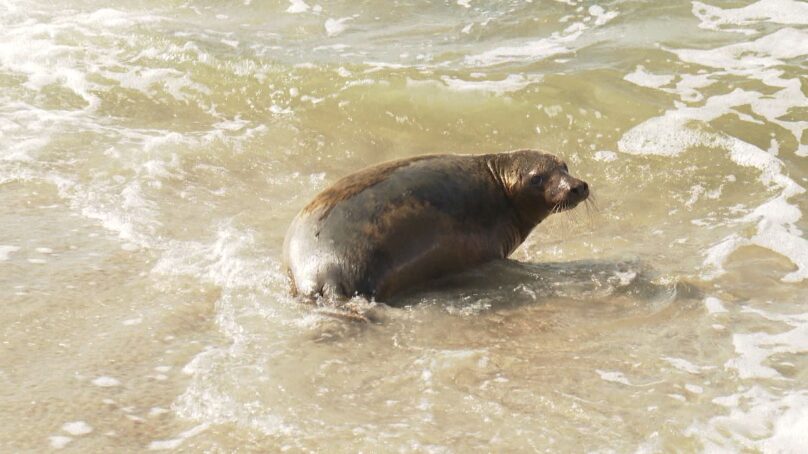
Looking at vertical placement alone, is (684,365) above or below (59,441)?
below

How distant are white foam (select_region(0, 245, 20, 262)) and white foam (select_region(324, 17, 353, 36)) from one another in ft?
19.0

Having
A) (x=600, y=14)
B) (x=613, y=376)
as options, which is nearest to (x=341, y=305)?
(x=613, y=376)

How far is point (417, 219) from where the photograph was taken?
16.9ft

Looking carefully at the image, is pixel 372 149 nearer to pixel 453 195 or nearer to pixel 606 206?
pixel 606 206

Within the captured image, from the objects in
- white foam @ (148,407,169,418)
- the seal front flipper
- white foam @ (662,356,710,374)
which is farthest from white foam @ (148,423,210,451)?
white foam @ (662,356,710,374)

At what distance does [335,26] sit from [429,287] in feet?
21.1

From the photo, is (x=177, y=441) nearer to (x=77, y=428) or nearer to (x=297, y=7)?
(x=77, y=428)

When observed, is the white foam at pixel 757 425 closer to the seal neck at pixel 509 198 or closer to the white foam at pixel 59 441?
the seal neck at pixel 509 198

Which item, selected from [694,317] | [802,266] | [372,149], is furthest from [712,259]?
[372,149]

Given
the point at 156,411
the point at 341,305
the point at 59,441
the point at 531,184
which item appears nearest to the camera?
the point at 59,441

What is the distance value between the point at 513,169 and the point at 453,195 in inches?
21.8

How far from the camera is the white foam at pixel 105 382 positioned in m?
4.01

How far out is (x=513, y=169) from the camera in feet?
19.0

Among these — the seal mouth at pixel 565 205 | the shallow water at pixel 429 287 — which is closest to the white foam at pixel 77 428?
the shallow water at pixel 429 287
